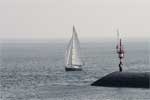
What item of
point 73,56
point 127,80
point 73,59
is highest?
point 73,56

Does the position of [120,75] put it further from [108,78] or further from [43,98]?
[43,98]

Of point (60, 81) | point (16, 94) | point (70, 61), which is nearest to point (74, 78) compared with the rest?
point (60, 81)

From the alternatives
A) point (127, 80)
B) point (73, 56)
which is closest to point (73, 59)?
point (73, 56)

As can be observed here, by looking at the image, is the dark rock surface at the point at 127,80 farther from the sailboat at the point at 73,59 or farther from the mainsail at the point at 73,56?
the mainsail at the point at 73,56

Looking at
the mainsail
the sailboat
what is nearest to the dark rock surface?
the sailboat

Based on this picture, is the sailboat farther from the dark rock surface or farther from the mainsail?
the dark rock surface

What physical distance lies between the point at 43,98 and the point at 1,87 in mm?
19277

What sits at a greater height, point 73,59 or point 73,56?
point 73,56

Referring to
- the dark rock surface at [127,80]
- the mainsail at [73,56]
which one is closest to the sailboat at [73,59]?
the mainsail at [73,56]

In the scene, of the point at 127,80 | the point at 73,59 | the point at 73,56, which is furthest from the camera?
the point at 73,56

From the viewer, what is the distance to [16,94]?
104625 millimetres

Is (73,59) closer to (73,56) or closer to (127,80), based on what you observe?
(73,56)

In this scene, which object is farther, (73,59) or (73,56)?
(73,56)

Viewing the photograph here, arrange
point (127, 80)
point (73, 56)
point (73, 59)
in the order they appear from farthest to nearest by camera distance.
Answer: point (73, 56) → point (73, 59) → point (127, 80)
